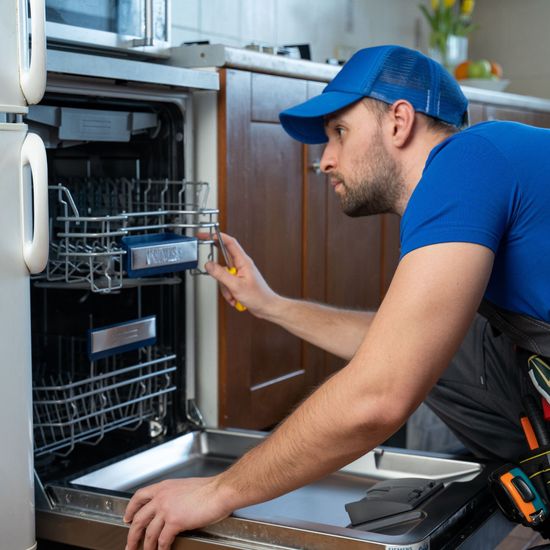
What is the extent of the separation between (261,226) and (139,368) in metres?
0.44

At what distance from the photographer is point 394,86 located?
135 centimetres

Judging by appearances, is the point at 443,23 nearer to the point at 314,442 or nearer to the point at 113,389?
the point at 113,389

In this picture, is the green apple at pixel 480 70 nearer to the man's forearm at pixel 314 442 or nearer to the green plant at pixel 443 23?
the green plant at pixel 443 23

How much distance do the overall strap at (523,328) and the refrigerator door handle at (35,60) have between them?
698mm

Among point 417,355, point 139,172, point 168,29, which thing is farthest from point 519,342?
point 168,29

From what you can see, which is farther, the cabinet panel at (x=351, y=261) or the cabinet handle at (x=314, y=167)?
the cabinet panel at (x=351, y=261)

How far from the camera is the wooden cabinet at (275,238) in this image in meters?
1.74

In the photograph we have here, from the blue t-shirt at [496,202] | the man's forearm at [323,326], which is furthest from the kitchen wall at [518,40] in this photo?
the blue t-shirt at [496,202]

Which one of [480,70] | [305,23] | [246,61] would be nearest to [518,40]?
[480,70]

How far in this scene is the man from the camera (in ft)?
3.50

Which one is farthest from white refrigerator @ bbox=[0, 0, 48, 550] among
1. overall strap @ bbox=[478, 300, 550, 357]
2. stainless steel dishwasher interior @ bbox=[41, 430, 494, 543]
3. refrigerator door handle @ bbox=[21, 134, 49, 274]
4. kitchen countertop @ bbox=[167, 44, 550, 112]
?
overall strap @ bbox=[478, 300, 550, 357]

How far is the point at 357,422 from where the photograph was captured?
110cm

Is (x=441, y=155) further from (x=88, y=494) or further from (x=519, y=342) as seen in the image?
(x=88, y=494)

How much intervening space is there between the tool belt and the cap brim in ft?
1.21
